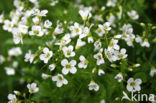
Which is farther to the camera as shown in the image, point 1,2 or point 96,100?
point 1,2

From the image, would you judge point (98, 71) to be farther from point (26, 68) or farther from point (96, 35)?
point (26, 68)

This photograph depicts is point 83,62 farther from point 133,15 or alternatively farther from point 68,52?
point 133,15

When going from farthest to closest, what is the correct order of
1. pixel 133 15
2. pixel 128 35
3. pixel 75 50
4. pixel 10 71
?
pixel 10 71, pixel 133 15, pixel 128 35, pixel 75 50

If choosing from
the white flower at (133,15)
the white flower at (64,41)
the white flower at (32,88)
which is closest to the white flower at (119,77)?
the white flower at (64,41)

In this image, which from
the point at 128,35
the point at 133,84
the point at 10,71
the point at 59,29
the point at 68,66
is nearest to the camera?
the point at 68,66

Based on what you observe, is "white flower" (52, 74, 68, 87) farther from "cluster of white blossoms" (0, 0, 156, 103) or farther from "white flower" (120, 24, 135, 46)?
"white flower" (120, 24, 135, 46)

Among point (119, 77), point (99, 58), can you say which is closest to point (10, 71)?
point (99, 58)

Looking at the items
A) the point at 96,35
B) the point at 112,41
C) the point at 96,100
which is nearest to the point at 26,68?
the point at 96,100

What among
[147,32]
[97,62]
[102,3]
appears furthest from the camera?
[102,3]

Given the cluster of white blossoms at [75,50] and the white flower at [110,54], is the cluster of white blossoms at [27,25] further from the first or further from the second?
the white flower at [110,54]
